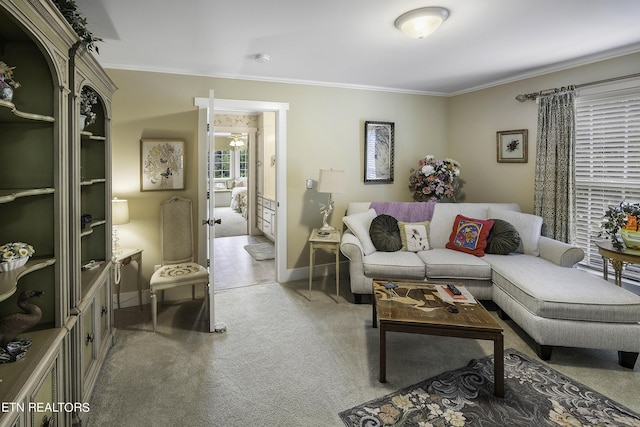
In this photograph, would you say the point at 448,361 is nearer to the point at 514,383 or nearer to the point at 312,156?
the point at 514,383

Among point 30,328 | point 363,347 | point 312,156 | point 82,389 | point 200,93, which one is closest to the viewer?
point 30,328

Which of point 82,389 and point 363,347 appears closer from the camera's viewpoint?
point 82,389

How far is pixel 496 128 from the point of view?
14.7 ft

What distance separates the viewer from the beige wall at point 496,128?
378 centimetres

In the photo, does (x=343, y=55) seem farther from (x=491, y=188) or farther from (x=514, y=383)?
(x=514, y=383)

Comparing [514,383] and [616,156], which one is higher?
[616,156]

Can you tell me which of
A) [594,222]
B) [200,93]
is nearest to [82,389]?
[200,93]

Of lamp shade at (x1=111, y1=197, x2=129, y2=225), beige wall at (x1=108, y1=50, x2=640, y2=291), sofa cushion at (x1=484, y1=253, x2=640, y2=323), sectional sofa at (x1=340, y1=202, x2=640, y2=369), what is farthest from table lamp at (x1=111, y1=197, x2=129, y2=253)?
sofa cushion at (x1=484, y1=253, x2=640, y2=323)

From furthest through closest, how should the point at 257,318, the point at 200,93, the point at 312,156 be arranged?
1. the point at 312,156
2. the point at 200,93
3. the point at 257,318

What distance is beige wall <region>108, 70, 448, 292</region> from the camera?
3.63 m

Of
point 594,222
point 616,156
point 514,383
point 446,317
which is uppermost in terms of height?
point 616,156

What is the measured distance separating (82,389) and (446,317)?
2233 millimetres

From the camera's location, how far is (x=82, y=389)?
6.48 ft

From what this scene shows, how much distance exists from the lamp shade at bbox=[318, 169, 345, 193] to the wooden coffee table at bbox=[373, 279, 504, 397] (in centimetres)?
167
